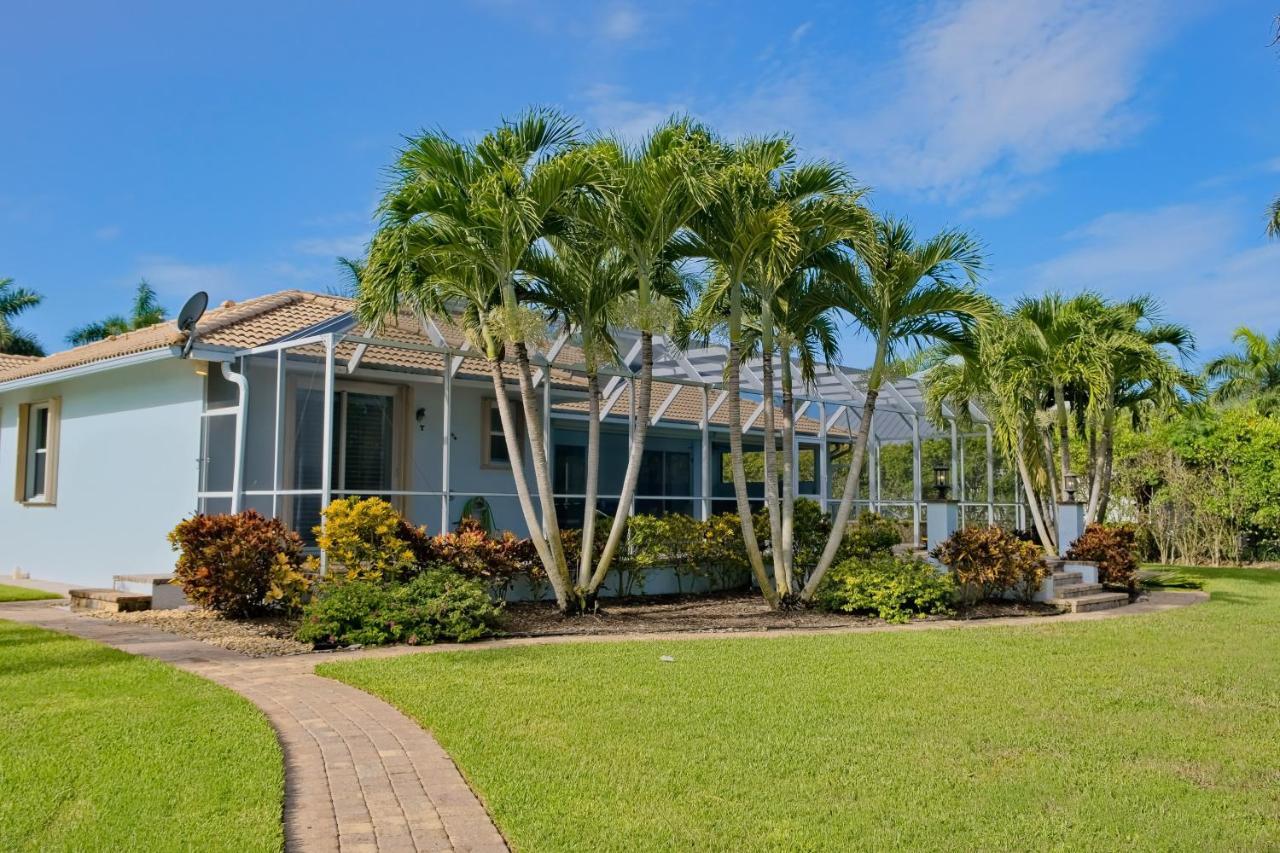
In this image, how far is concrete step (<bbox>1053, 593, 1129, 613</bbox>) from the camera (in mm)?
14312

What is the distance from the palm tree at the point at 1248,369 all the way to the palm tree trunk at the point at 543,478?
32.5 meters

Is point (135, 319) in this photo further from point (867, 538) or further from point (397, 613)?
point (397, 613)

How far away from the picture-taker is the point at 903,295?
493 inches

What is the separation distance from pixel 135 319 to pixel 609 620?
32348 millimetres

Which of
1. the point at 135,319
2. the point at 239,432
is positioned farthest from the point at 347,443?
the point at 135,319

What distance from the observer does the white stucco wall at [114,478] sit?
12984 mm

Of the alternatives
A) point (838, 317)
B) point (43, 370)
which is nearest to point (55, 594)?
point (43, 370)

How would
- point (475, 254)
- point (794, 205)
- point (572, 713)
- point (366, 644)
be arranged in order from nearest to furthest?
point (572, 713), point (366, 644), point (475, 254), point (794, 205)

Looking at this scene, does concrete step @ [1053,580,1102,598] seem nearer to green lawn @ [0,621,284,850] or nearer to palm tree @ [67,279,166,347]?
green lawn @ [0,621,284,850]

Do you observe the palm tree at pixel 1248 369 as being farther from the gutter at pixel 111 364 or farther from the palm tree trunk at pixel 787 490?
the gutter at pixel 111 364

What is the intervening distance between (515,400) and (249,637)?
7.00 metres

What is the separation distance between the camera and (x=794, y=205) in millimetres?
11852

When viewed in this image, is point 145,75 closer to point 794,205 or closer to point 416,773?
point 794,205

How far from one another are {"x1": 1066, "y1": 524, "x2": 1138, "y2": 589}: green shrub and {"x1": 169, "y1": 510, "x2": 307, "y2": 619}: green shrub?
43.5 feet
